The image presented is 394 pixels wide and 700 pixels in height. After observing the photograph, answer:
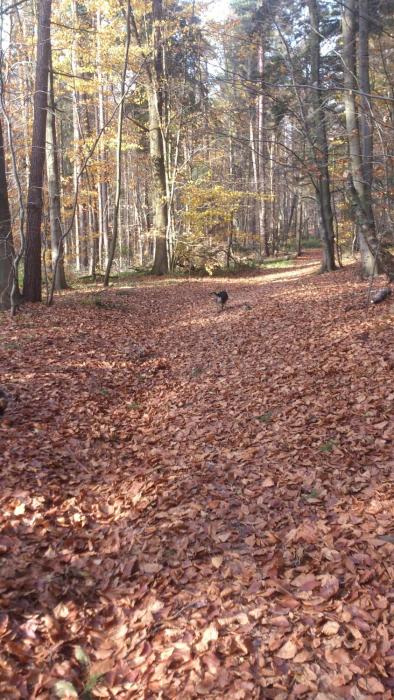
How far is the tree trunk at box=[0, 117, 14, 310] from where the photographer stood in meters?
11.2

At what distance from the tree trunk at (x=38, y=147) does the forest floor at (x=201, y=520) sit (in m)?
3.89

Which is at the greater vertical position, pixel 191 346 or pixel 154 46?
pixel 154 46

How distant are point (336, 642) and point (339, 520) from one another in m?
1.29

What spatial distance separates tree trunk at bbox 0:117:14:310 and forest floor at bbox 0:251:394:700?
310 centimetres

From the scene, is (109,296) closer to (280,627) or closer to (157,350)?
(157,350)

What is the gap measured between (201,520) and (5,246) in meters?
9.36

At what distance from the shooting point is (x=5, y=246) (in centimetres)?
1130

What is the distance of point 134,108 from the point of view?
2489 cm

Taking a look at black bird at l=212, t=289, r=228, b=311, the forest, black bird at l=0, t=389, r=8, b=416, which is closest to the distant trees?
the forest

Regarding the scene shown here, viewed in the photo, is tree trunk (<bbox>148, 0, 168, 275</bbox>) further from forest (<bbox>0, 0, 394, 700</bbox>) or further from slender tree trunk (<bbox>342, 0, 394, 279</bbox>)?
slender tree trunk (<bbox>342, 0, 394, 279</bbox>)

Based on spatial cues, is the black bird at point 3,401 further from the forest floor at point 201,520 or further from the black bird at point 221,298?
the black bird at point 221,298

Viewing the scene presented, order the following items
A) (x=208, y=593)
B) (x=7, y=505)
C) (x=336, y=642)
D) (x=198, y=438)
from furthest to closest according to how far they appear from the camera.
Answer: (x=198, y=438) < (x=7, y=505) < (x=208, y=593) < (x=336, y=642)

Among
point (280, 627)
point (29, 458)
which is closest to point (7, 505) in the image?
point (29, 458)

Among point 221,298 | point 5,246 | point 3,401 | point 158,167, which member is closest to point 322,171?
point 221,298
